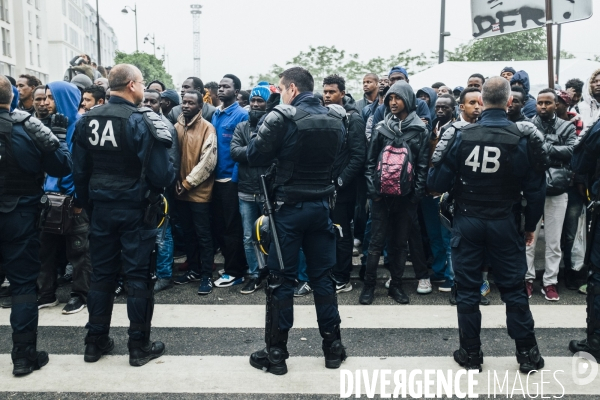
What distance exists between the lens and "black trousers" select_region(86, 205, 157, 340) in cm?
441

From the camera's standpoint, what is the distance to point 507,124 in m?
4.21

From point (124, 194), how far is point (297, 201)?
135 centimetres

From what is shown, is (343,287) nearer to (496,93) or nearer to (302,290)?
(302,290)

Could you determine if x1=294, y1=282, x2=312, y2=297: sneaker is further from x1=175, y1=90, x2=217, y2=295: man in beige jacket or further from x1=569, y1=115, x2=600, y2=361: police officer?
x1=569, y1=115, x2=600, y2=361: police officer

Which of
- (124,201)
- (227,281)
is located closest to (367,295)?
(227,281)

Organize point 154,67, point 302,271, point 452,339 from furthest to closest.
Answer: point 154,67, point 302,271, point 452,339

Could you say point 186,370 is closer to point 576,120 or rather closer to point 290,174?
point 290,174

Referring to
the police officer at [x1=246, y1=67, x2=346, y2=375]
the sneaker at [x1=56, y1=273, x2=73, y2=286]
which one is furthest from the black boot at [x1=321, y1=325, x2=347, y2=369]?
the sneaker at [x1=56, y1=273, x2=73, y2=286]

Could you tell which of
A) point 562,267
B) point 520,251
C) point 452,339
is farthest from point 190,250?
point 562,267

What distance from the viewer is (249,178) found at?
623cm

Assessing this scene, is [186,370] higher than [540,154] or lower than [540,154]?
lower

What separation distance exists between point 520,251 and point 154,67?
2339 inches

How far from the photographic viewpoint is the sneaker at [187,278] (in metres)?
6.61

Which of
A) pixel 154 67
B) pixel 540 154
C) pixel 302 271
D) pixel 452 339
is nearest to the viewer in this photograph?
pixel 540 154
